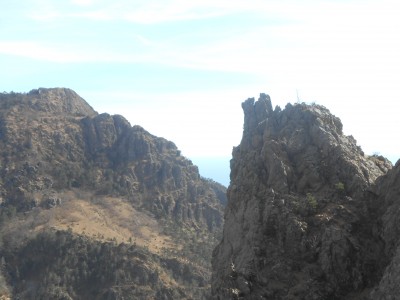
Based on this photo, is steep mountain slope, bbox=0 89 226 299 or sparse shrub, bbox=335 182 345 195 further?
steep mountain slope, bbox=0 89 226 299

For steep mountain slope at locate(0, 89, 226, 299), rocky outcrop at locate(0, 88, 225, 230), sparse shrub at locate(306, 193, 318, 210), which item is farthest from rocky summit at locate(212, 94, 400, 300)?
rocky outcrop at locate(0, 88, 225, 230)

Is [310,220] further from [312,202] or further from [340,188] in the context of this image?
[340,188]

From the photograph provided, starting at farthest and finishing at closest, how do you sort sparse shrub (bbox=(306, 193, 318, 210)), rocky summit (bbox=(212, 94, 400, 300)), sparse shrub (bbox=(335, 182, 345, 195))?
sparse shrub (bbox=(335, 182, 345, 195)) < sparse shrub (bbox=(306, 193, 318, 210)) < rocky summit (bbox=(212, 94, 400, 300))

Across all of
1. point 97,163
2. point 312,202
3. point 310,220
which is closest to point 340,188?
point 312,202

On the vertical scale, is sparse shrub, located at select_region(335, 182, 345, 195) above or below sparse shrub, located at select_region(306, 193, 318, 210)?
above

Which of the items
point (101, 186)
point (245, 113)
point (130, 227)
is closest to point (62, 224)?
point (130, 227)

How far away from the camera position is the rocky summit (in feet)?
97.4

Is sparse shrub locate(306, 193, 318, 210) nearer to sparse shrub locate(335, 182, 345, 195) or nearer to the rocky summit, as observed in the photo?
the rocky summit

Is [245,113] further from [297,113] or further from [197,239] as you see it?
[197,239]

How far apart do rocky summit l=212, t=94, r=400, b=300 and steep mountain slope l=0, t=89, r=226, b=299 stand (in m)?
76.1

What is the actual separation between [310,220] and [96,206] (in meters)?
124

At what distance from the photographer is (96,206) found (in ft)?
491

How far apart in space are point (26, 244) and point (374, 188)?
355 ft

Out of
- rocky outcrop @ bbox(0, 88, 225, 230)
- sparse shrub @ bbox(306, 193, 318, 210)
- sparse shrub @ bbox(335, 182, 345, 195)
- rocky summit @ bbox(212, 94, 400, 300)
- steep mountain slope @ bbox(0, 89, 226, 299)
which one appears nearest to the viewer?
rocky summit @ bbox(212, 94, 400, 300)
